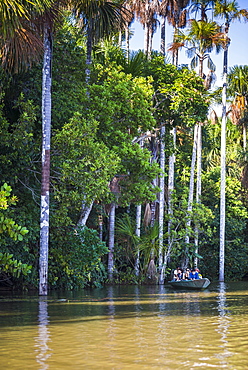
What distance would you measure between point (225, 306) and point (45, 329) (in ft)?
27.5

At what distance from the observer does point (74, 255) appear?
84.8 feet

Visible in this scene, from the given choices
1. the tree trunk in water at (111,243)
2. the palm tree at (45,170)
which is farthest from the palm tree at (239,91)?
the palm tree at (45,170)

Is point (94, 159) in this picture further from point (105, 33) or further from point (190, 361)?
point (190, 361)

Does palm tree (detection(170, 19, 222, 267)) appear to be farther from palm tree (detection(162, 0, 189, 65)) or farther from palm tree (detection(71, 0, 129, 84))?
palm tree (detection(71, 0, 129, 84))

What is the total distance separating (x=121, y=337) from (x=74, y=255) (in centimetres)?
1475

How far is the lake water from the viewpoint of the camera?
866 cm

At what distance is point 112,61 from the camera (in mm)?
31844

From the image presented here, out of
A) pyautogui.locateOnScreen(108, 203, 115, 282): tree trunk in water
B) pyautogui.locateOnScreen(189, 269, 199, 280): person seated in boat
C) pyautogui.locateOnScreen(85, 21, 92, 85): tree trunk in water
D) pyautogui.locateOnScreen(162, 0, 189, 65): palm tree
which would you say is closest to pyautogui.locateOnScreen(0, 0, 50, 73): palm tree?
pyautogui.locateOnScreen(85, 21, 92, 85): tree trunk in water

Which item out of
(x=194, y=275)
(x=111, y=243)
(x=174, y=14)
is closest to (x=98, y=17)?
(x=111, y=243)

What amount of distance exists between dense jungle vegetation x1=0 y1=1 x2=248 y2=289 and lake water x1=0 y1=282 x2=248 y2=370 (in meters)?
1.84

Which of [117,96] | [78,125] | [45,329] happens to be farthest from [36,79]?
[45,329]

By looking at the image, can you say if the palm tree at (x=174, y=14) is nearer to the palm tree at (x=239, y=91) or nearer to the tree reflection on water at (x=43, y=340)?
the palm tree at (x=239, y=91)

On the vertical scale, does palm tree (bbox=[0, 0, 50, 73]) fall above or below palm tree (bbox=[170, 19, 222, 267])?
below

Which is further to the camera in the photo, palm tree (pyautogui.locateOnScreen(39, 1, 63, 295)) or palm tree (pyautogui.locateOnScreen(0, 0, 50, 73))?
palm tree (pyautogui.locateOnScreen(39, 1, 63, 295))
